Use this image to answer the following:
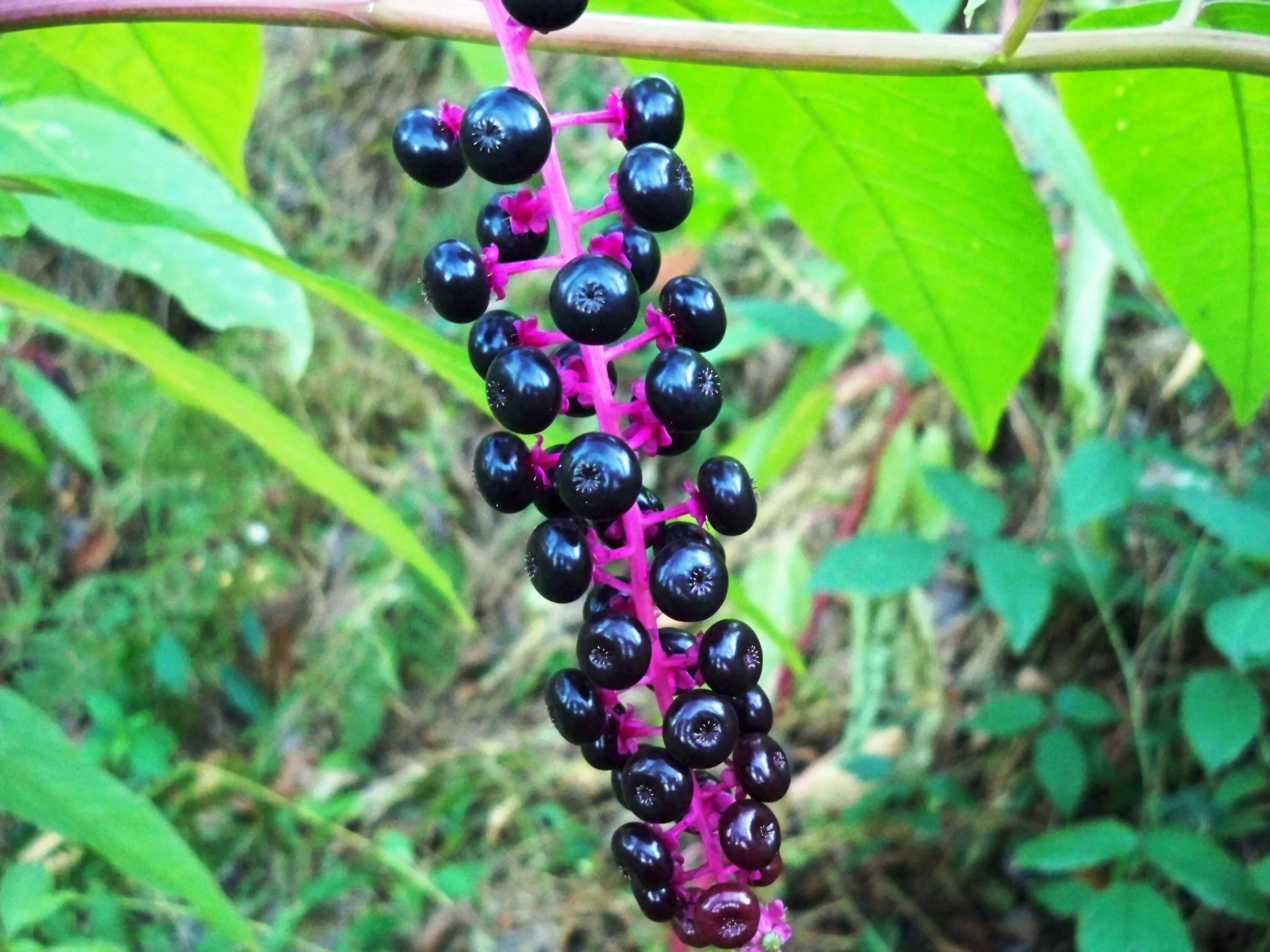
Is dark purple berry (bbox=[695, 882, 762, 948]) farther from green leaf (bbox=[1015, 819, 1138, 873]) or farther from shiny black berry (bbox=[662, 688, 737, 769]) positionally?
green leaf (bbox=[1015, 819, 1138, 873])

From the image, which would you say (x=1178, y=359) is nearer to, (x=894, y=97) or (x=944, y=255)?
(x=944, y=255)

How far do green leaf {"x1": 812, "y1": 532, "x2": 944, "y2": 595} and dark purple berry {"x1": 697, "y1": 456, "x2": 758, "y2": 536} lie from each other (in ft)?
3.09

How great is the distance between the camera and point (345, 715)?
2.31m

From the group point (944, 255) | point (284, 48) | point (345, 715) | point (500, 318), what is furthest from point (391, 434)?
point (500, 318)

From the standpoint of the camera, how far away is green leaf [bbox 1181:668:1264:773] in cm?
122

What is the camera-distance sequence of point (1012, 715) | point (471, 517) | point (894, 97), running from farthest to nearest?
point (471, 517) → point (1012, 715) → point (894, 97)

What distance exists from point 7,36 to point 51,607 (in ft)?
6.08

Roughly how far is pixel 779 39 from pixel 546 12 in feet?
0.40

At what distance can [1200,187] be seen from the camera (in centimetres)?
75

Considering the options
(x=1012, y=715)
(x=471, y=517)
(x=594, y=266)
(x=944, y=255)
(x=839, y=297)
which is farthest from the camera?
(x=471, y=517)

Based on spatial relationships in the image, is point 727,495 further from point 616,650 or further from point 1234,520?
point 1234,520

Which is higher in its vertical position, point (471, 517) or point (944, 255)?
point (944, 255)

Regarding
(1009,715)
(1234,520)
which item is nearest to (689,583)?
(1234,520)

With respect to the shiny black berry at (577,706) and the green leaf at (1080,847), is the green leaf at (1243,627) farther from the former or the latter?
the shiny black berry at (577,706)
